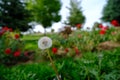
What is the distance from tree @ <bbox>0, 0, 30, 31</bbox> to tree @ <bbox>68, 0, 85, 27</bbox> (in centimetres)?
1853

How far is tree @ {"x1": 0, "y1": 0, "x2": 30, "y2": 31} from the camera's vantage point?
2552 cm

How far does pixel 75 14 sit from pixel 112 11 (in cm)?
1847

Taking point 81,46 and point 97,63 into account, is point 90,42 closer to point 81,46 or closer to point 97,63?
point 81,46

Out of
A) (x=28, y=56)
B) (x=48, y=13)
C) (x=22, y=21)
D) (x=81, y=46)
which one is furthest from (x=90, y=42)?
(x=48, y=13)

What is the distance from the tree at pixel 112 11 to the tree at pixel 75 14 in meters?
15.5

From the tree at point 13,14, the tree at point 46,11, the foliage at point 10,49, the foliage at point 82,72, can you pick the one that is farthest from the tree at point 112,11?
the foliage at point 82,72

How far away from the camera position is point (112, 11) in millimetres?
28266

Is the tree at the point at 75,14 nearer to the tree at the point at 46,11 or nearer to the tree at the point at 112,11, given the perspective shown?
the tree at the point at 46,11

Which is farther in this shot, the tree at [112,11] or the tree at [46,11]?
the tree at [46,11]

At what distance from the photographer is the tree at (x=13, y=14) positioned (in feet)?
83.7

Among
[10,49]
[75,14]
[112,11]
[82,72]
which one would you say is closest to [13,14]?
[112,11]

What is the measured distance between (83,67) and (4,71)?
1.04 m

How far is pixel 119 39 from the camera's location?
35.4ft

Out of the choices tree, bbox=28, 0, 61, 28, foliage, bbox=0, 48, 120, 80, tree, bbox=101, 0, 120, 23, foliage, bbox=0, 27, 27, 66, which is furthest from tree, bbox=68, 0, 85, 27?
foliage, bbox=0, 48, 120, 80
